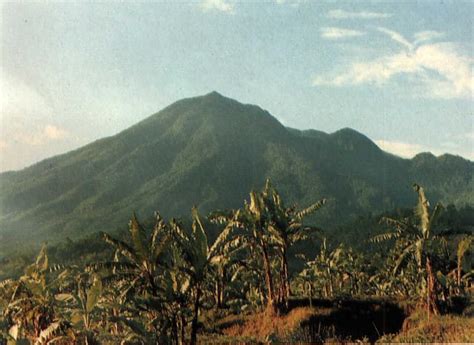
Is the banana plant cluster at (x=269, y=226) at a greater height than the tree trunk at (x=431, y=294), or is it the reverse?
the banana plant cluster at (x=269, y=226)

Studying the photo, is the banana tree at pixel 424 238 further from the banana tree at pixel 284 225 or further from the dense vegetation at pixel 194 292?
the banana tree at pixel 284 225

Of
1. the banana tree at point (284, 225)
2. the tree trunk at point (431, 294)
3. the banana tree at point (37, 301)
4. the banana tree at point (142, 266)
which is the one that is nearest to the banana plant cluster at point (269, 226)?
the banana tree at point (284, 225)

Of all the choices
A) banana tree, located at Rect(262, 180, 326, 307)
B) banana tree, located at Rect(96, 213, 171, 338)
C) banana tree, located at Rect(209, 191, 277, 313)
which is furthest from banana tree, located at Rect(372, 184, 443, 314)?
banana tree, located at Rect(96, 213, 171, 338)

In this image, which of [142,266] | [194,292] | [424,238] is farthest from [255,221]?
[142,266]

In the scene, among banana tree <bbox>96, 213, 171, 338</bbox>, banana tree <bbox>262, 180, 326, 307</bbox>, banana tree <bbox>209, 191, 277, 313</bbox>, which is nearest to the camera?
banana tree <bbox>96, 213, 171, 338</bbox>

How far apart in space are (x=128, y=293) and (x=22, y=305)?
628 cm

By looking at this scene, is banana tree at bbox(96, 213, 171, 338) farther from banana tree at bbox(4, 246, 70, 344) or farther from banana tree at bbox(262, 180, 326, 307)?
banana tree at bbox(262, 180, 326, 307)

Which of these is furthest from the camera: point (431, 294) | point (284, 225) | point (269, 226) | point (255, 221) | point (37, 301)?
point (284, 225)

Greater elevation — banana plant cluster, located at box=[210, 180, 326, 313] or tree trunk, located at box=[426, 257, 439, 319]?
banana plant cluster, located at box=[210, 180, 326, 313]

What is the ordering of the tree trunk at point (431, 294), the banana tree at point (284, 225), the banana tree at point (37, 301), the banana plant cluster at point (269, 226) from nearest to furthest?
the banana tree at point (37, 301) → the tree trunk at point (431, 294) → the banana plant cluster at point (269, 226) → the banana tree at point (284, 225)

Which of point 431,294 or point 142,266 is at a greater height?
point 142,266

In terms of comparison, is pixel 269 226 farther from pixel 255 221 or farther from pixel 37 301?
pixel 37 301

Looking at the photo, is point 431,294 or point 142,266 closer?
point 142,266

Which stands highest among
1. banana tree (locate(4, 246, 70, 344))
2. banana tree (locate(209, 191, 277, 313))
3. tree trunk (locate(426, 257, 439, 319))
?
banana tree (locate(209, 191, 277, 313))
